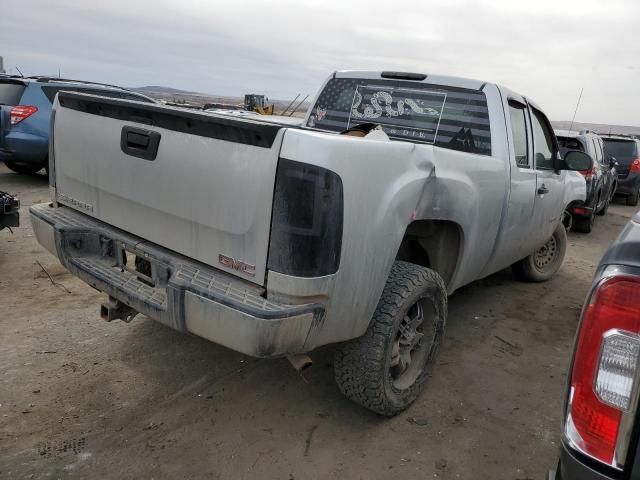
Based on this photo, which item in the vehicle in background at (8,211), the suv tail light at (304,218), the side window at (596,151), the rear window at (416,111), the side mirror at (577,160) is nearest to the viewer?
the suv tail light at (304,218)

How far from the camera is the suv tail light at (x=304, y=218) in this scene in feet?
7.02

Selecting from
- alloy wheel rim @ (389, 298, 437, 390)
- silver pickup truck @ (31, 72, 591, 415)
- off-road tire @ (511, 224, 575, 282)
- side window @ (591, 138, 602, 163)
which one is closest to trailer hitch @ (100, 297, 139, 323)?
silver pickup truck @ (31, 72, 591, 415)

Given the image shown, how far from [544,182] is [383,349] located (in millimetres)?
2711

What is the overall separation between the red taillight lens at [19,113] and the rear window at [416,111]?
21.9ft

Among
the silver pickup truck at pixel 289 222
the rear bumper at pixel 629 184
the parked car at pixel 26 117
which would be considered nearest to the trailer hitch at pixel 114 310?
the silver pickup truck at pixel 289 222

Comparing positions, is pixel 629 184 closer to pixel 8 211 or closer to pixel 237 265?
pixel 8 211

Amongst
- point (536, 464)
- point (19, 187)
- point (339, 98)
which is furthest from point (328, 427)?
point (19, 187)

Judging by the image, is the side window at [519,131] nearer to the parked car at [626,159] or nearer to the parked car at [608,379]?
the parked car at [608,379]

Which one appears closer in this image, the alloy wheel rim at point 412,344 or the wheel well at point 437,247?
the alloy wheel rim at point 412,344

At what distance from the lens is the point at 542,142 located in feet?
15.9

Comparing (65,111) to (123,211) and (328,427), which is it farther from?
(328,427)

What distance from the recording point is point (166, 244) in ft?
8.61

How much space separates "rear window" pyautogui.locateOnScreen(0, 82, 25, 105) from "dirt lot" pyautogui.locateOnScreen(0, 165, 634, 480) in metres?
6.01

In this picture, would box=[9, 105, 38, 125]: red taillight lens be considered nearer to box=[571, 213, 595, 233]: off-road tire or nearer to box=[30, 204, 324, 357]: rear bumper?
box=[30, 204, 324, 357]: rear bumper
